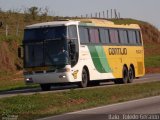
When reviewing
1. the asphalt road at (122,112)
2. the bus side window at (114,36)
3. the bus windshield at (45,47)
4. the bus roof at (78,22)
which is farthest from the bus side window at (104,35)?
the asphalt road at (122,112)

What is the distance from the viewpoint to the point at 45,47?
1252 inches

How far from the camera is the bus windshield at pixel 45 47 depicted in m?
31.5

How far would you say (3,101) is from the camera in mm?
23375

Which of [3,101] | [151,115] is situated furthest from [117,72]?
[151,115]

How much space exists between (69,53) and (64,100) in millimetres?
6858

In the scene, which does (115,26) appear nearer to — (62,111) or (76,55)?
(76,55)

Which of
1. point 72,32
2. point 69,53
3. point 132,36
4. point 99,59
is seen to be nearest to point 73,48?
point 69,53

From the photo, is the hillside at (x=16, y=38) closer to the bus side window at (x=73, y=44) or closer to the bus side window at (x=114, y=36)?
the bus side window at (x=114, y=36)

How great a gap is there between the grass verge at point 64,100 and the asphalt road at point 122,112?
918 mm

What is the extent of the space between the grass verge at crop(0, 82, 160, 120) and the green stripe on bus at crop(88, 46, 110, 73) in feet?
11.6

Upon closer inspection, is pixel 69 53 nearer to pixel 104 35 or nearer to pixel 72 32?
pixel 72 32

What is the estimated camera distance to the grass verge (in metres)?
21.0

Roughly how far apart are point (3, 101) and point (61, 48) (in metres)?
8.64

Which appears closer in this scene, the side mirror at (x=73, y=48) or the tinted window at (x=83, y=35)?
the side mirror at (x=73, y=48)
